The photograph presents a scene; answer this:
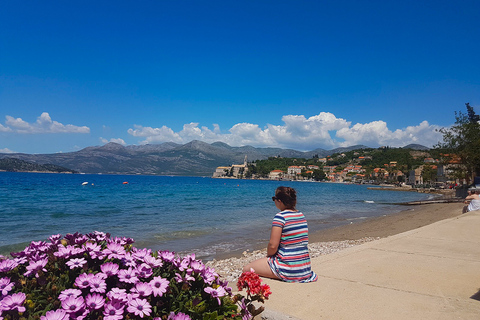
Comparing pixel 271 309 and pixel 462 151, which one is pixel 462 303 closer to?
pixel 271 309

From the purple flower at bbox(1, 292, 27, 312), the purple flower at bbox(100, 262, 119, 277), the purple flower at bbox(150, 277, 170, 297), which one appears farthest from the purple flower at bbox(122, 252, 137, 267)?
the purple flower at bbox(1, 292, 27, 312)

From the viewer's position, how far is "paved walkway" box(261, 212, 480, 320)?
3.31 metres

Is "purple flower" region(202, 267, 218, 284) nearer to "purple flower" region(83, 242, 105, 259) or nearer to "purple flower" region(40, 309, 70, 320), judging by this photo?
"purple flower" region(83, 242, 105, 259)

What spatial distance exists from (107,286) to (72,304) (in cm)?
42

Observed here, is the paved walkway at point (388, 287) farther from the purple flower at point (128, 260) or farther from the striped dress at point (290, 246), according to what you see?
the purple flower at point (128, 260)

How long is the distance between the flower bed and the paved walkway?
52.6 inches

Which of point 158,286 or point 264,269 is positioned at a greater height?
point 158,286

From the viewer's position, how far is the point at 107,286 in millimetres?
1979

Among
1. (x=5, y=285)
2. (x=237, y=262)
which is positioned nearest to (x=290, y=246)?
(x=5, y=285)

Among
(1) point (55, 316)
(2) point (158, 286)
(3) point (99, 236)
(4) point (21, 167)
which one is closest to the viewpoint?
(1) point (55, 316)

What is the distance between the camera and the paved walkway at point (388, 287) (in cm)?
331

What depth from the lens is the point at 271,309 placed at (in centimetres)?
326

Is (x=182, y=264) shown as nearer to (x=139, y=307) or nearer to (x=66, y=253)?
(x=139, y=307)

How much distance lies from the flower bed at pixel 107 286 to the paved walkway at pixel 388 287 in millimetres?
1337
